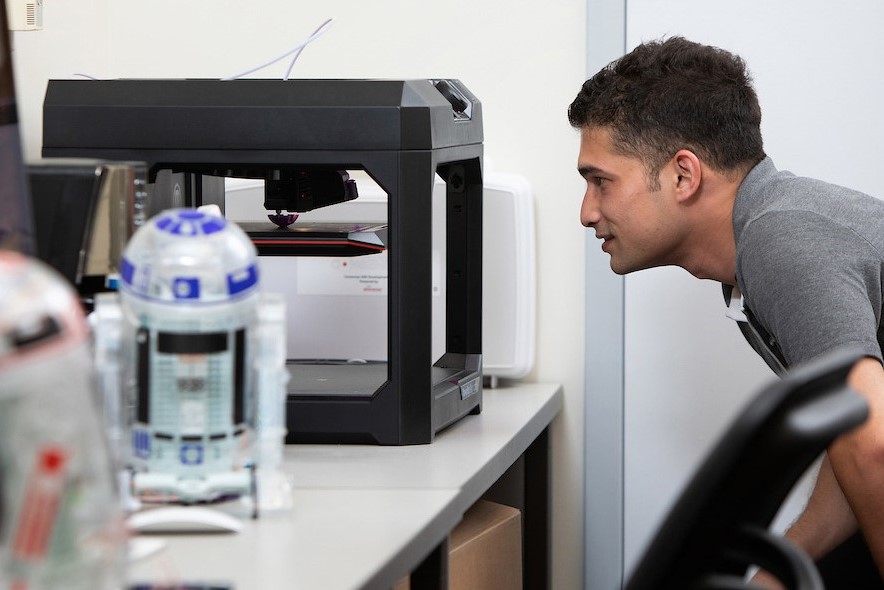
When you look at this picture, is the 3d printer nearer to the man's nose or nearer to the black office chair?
the man's nose

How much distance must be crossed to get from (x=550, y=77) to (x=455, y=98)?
50 cm

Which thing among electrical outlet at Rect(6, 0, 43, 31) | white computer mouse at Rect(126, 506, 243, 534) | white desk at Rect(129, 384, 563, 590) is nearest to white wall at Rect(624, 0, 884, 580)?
white desk at Rect(129, 384, 563, 590)

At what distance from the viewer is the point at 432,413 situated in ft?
4.68

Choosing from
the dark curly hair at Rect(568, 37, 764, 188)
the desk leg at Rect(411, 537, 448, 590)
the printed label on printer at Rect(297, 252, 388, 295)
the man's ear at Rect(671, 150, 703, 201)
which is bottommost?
the desk leg at Rect(411, 537, 448, 590)

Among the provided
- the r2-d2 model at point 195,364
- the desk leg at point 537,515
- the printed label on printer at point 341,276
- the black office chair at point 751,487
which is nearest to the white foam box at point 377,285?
the printed label on printer at point 341,276

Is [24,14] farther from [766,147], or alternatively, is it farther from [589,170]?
[766,147]

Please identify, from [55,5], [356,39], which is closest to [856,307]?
[356,39]

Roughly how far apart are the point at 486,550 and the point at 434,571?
0.47 m

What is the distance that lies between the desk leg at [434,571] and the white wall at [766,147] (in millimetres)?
828

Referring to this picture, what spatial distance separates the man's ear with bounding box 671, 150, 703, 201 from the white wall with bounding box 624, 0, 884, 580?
367mm

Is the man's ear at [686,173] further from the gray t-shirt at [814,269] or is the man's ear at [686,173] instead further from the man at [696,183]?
the gray t-shirt at [814,269]

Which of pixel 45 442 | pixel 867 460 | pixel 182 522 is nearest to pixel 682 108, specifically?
pixel 867 460

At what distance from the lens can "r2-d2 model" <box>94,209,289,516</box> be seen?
3.32 ft

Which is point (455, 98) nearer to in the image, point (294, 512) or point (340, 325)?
point (340, 325)
